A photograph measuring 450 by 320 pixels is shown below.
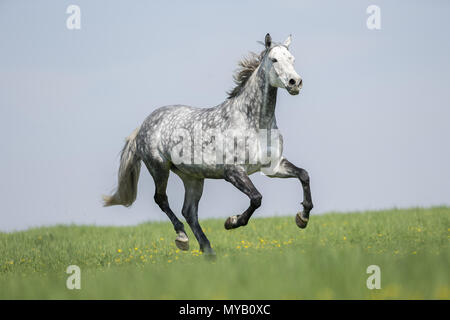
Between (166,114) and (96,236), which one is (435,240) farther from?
(96,236)

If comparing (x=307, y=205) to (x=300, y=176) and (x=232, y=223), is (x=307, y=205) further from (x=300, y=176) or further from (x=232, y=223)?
(x=232, y=223)

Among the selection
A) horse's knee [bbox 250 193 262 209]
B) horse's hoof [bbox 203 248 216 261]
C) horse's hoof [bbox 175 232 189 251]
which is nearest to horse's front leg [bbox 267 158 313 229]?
horse's knee [bbox 250 193 262 209]

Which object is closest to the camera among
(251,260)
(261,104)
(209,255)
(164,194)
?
(251,260)

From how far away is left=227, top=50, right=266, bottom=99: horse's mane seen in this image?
730cm

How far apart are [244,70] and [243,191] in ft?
5.71

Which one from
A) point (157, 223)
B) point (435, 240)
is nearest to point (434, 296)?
point (435, 240)

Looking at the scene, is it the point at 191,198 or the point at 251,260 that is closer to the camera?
the point at 251,260

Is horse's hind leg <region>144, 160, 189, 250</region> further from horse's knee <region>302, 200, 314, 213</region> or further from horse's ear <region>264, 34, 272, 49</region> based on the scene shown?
horse's ear <region>264, 34, 272, 49</region>

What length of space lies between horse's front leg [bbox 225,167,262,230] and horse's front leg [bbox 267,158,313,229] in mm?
492

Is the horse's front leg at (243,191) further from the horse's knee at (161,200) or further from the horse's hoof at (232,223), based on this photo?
the horse's knee at (161,200)

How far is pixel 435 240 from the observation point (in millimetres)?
7832

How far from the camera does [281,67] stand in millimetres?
6461

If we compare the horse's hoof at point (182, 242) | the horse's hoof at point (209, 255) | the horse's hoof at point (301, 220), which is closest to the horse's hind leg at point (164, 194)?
the horse's hoof at point (182, 242)

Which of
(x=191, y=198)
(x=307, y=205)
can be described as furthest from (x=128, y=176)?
(x=307, y=205)
